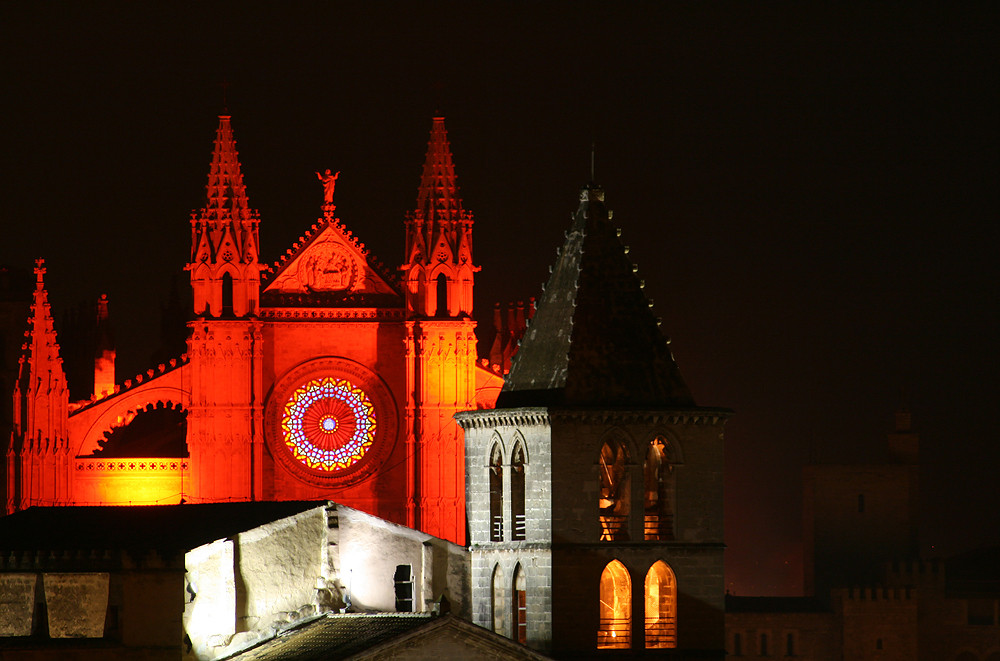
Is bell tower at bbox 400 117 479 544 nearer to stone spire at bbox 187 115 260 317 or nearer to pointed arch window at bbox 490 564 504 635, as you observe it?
stone spire at bbox 187 115 260 317

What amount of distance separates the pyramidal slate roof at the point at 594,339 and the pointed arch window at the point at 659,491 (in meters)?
0.86

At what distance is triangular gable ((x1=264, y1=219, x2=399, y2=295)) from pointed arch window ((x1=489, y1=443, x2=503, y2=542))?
28.9 m

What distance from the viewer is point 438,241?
79.1 metres

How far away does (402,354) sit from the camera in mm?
79375

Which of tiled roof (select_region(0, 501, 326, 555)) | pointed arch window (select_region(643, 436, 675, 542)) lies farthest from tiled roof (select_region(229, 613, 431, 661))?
pointed arch window (select_region(643, 436, 675, 542))

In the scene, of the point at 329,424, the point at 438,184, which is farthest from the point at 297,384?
the point at 438,184

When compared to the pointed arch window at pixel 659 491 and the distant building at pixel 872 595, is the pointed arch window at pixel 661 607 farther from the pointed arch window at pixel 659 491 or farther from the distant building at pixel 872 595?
the distant building at pixel 872 595

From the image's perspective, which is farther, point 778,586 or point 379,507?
point 778,586

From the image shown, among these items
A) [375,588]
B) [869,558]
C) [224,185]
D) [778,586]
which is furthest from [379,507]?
[778,586]

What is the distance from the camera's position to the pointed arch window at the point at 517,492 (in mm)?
50156

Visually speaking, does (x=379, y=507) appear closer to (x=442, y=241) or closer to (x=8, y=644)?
(x=442, y=241)

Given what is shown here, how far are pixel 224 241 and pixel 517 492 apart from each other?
2971 cm

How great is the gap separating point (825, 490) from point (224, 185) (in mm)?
37443

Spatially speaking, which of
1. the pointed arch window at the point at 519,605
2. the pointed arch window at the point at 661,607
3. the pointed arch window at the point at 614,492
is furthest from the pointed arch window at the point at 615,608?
the pointed arch window at the point at 519,605
